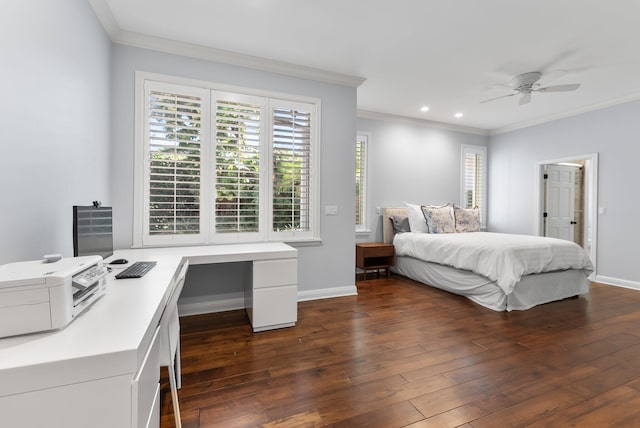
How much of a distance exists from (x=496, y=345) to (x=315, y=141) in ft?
9.02

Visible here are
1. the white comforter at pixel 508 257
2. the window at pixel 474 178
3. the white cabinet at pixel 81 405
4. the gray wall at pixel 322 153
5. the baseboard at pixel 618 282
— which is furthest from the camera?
the window at pixel 474 178

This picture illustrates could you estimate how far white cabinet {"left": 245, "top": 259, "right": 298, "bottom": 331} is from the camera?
2.67 metres

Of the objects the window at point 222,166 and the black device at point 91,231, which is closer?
the black device at point 91,231

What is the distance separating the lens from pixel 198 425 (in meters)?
1.54

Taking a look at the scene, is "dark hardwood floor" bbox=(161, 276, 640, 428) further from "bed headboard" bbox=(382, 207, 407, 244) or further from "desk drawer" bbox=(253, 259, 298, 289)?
"bed headboard" bbox=(382, 207, 407, 244)

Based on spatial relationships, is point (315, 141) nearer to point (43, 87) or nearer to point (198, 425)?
point (43, 87)

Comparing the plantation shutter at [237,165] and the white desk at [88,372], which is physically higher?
the plantation shutter at [237,165]

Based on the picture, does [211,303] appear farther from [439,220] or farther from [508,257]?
[439,220]

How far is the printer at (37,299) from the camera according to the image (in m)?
0.91

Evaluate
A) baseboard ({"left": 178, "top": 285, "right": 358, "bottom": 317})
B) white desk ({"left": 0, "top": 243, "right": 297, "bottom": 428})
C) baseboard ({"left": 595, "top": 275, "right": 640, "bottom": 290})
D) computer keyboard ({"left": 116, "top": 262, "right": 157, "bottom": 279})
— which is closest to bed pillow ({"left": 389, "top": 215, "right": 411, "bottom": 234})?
baseboard ({"left": 178, "top": 285, "right": 358, "bottom": 317})

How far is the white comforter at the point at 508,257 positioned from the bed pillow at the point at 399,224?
943mm

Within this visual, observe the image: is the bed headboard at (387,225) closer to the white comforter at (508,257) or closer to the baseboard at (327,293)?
the white comforter at (508,257)

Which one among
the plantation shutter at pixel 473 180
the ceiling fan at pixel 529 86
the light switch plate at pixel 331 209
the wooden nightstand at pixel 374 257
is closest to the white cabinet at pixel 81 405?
the light switch plate at pixel 331 209

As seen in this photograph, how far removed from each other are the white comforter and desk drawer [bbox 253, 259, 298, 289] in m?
2.28
